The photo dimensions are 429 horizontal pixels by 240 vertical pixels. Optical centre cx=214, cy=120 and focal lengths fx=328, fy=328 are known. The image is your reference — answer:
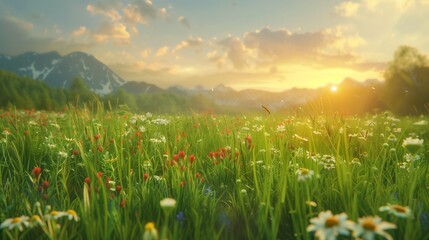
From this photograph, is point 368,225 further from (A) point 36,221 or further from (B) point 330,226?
(A) point 36,221

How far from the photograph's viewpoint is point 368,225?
1.58 meters

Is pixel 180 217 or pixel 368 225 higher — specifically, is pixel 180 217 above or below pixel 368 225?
below

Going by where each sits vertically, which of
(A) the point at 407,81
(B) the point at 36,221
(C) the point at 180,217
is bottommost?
(C) the point at 180,217

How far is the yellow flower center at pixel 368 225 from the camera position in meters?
1.56

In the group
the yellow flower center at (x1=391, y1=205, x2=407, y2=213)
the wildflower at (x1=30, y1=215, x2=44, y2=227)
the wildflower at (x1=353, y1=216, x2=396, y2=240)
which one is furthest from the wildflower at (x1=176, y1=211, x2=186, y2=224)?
the yellow flower center at (x1=391, y1=205, x2=407, y2=213)

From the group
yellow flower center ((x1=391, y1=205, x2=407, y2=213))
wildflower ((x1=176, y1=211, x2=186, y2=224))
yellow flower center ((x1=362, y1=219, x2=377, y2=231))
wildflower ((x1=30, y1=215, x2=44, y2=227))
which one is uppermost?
yellow flower center ((x1=362, y1=219, x2=377, y2=231))

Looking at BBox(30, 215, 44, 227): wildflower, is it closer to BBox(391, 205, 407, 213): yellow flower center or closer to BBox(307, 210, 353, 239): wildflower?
BBox(307, 210, 353, 239): wildflower

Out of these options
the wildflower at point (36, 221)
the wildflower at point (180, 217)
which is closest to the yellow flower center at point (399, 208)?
the wildflower at point (180, 217)

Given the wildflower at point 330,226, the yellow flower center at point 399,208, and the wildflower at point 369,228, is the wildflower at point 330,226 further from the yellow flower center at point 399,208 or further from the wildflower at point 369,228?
the yellow flower center at point 399,208

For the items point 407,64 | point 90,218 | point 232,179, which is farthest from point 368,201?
point 407,64

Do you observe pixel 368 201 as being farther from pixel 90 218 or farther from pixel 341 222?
pixel 90 218

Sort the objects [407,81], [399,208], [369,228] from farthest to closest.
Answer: [407,81] < [399,208] < [369,228]

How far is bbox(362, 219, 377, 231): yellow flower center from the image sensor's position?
5.13 ft

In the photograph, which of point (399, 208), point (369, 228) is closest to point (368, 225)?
point (369, 228)
